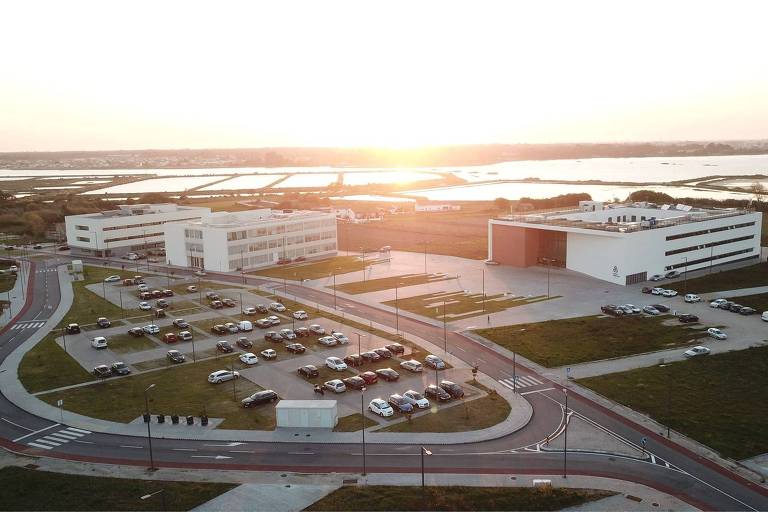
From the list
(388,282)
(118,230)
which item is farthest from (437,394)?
(118,230)

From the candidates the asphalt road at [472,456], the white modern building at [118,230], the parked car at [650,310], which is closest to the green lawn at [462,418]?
the asphalt road at [472,456]

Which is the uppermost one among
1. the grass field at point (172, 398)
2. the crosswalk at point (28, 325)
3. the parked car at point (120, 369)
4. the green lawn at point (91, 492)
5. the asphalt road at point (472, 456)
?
the parked car at point (120, 369)

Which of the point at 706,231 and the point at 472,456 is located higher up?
the point at 706,231

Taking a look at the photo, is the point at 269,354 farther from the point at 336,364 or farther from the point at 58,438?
the point at 58,438

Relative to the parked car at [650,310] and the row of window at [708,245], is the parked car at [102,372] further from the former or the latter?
the row of window at [708,245]

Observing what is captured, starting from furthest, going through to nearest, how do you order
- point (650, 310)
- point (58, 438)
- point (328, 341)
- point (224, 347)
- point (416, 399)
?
1. point (650, 310)
2. point (328, 341)
3. point (224, 347)
4. point (416, 399)
5. point (58, 438)

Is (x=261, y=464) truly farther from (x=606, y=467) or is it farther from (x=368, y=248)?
(x=368, y=248)
